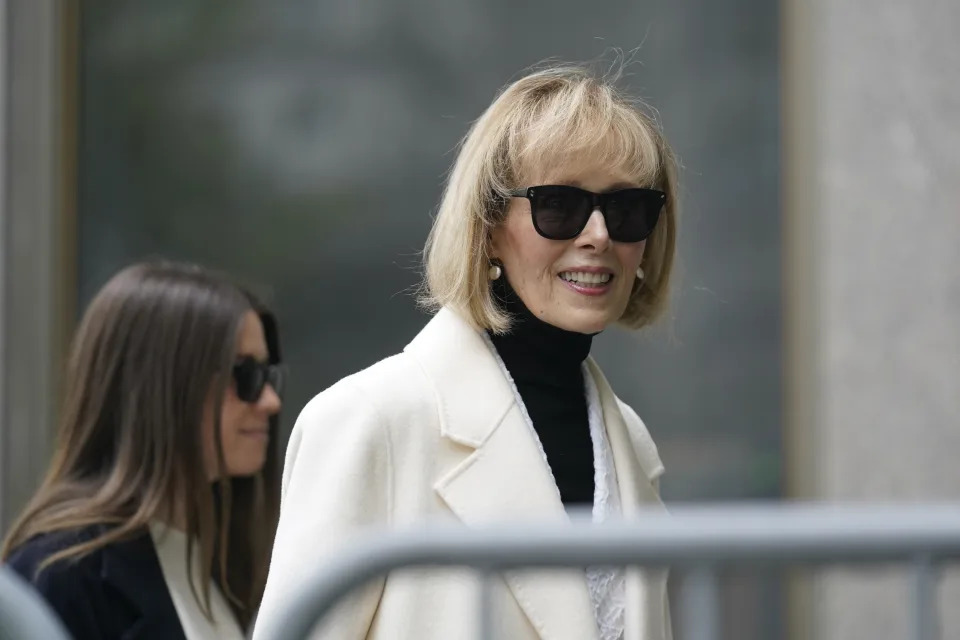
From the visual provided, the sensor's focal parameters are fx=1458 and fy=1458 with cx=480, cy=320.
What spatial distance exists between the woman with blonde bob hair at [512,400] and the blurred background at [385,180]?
295 centimetres

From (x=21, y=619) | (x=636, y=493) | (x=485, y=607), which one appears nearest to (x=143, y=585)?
(x=636, y=493)

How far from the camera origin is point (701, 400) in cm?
604

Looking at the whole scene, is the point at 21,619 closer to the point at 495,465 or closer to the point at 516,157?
the point at 495,465

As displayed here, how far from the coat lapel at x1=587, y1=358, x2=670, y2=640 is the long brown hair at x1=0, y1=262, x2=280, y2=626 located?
1.14 metres

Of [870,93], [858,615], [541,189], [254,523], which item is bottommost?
[858,615]

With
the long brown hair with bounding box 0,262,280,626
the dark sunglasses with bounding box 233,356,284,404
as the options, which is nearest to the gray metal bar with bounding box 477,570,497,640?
the long brown hair with bounding box 0,262,280,626

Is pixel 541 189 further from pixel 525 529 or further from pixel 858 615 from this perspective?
pixel 858 615

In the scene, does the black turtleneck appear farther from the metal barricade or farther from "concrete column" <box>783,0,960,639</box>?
"concrete column" <box>783,0,960,639</box>

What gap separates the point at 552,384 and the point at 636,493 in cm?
27

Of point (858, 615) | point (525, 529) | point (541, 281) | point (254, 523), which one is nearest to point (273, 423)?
point (254, 523)

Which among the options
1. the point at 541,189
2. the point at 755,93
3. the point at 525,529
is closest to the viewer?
the point at 525,529

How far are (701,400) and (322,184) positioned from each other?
1832 mm

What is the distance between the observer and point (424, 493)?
261 cm

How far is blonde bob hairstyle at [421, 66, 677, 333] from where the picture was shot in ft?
9.15
